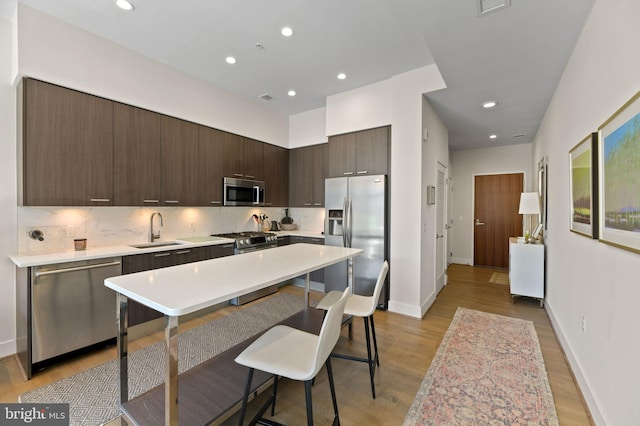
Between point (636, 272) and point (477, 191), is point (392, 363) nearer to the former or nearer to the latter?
point (636, 272)

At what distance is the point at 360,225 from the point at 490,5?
2.62 metres

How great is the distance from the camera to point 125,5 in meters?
2.39

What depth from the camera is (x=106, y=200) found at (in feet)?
9.37

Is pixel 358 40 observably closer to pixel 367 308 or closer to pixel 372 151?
pixel 372 151

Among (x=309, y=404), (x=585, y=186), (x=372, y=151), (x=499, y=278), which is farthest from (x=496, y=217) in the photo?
(x=309, y=404)

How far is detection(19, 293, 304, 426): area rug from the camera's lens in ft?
6.24

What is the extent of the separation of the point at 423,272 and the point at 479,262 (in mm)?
3668

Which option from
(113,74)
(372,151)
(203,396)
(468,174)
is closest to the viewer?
(203,396)

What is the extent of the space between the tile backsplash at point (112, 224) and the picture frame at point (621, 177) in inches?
169

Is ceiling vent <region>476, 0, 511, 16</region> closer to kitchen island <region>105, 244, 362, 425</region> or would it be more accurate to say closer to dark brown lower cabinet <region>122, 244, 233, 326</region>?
kitchen island <region>105, 244, 362, 425</region>

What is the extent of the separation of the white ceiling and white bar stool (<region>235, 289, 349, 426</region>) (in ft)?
7.12

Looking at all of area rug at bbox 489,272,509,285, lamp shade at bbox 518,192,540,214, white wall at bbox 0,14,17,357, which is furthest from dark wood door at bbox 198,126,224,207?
area rug at bbox 489,272,509,285

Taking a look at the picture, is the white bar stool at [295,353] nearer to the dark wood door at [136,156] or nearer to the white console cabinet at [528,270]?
the dark wood door at [136,156]
